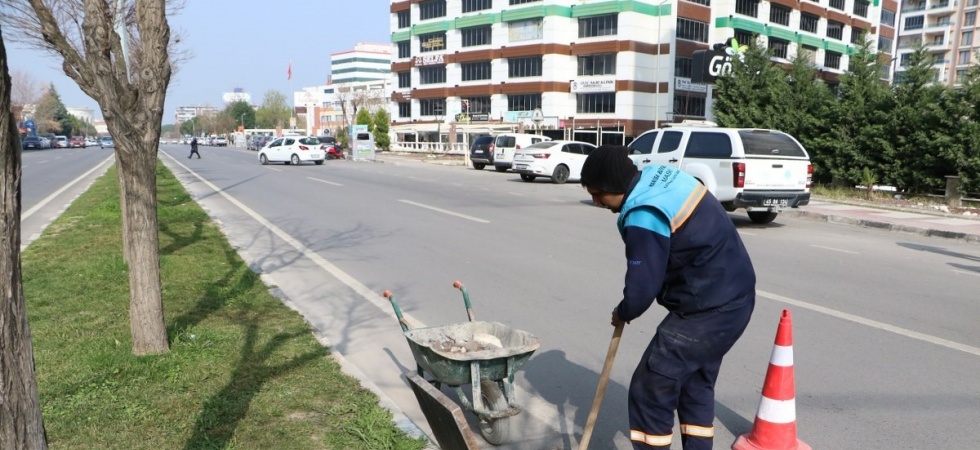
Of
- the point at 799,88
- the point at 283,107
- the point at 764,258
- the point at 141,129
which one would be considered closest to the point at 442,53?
the point at 799,88

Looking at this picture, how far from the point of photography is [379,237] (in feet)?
35.9

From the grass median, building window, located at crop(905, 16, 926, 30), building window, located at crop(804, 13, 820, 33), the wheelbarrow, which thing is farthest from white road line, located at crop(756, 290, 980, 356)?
building window, located at crop(905, 16, 926, 30)

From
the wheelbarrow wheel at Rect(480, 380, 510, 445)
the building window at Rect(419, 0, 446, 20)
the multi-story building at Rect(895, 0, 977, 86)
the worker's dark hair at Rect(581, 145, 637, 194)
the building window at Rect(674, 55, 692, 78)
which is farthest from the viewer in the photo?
the multi-story building at Rect(895, 0, 977, 86)

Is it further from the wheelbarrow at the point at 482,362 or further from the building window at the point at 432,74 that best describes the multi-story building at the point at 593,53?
the wheelbarrow at the point at 482,362

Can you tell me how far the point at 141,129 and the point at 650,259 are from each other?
3479mm

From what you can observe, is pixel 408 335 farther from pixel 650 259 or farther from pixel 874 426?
pixel 874 426

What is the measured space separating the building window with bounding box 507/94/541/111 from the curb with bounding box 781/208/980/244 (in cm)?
4103

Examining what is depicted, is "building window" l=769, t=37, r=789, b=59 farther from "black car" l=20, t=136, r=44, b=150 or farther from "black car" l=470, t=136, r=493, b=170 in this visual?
"black car" l=20, t=136, r=44, b=150

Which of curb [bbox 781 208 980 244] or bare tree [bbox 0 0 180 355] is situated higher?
bare tree [bbox 0 0 180 355]

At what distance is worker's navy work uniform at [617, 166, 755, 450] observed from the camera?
279 centimetres

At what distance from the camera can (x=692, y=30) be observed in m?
53.4

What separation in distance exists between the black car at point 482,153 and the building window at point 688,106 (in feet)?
83.1

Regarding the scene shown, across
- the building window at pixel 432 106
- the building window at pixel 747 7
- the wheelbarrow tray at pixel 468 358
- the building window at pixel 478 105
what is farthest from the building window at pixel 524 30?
the wheelbarrow tray at pixel 468 358

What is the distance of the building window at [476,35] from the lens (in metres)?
59.8
